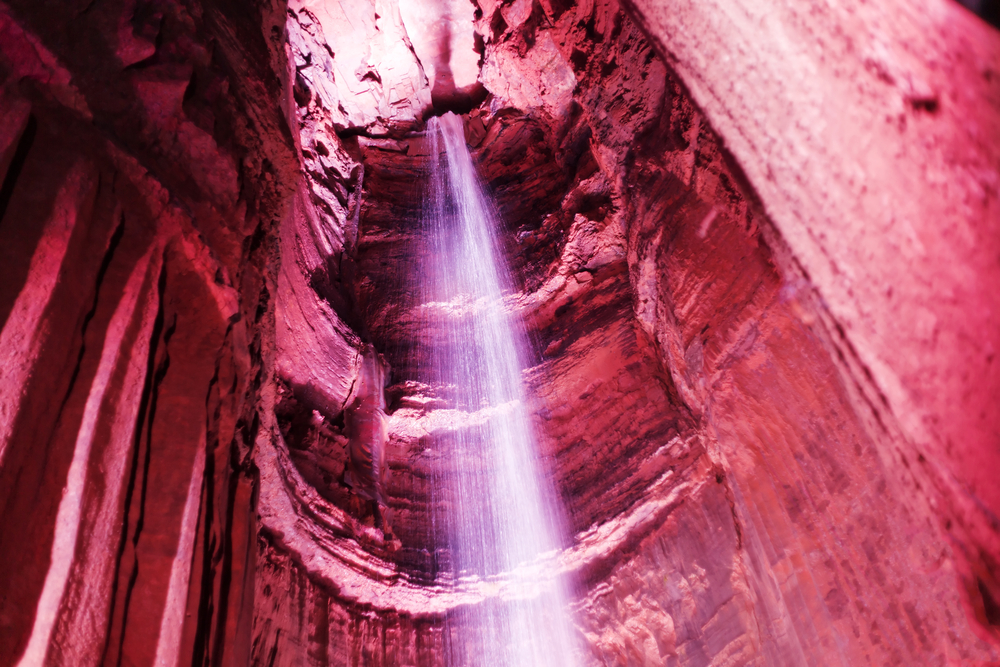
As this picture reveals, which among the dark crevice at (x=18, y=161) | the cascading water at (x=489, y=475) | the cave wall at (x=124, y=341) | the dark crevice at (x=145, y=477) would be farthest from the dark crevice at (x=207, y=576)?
the cascading water at (x=489, y=475)

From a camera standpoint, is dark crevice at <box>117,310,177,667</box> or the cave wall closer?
the cave wall

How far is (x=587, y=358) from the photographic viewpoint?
5270 millimetres

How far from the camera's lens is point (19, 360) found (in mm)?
2129

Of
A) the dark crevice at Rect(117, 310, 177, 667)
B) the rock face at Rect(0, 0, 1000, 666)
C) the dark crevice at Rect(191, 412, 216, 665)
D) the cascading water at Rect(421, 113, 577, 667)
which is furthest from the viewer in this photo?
the cascading water at Rect(421, 113, 577, 667)

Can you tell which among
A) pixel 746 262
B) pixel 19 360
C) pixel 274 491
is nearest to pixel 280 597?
pixel 274 491

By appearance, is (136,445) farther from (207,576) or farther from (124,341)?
(207,576)

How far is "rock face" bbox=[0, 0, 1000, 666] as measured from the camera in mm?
Result: 1904

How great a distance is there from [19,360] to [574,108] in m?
5.61

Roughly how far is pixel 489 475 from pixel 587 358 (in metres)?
1.52

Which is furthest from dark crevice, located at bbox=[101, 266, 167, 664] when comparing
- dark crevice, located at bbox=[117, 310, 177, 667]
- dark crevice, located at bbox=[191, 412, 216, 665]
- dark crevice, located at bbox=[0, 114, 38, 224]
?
dark crevice, located at bbox=[0, 114, 38, 224]

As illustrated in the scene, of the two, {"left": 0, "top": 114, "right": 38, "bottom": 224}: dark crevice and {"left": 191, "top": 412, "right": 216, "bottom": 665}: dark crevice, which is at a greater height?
{"left": 0, "top": 114, "right": 38, "bottom": 224}: dark crevice

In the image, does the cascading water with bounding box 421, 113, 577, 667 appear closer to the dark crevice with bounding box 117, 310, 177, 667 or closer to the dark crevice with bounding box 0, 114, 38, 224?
the dark crevice with bounding box 117, 310, 177, 667

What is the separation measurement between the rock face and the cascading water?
0.60 ft

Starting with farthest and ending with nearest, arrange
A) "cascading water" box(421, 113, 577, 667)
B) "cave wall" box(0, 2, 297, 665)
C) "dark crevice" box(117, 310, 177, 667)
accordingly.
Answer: "cascading water" box(421, 113, 577, 667) → "dark crevice" box(117, 310, 177, 667) → "cave wall" box(0, 2, 297, 665)
